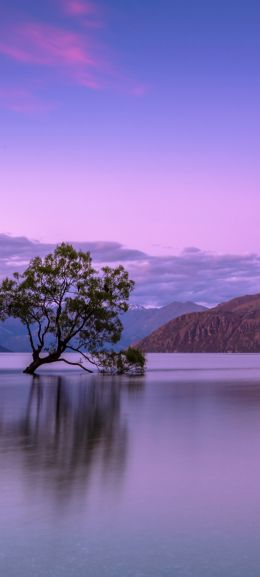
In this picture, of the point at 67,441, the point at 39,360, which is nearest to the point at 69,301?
the point at 39,360

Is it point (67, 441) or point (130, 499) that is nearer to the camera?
point (130, 499)

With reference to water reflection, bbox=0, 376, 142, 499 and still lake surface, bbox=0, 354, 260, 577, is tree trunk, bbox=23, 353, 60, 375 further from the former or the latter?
still lake surface, bbox=0, 354, 260, 577

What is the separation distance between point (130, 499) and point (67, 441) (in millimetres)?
10659

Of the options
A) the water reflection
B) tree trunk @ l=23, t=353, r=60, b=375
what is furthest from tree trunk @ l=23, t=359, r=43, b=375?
the water reflection

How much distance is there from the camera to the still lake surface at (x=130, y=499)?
10.9 metres

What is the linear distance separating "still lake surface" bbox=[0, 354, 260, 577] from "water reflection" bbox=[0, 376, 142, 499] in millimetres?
50

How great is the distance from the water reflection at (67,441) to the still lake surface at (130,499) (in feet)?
0.16

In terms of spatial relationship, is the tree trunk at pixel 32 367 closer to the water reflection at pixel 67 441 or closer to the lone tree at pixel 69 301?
the lone tree at pixel 69 301

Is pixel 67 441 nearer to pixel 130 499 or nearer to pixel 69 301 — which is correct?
pixel 130 499

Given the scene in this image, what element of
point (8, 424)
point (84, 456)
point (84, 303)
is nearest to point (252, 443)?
point (84, 456)

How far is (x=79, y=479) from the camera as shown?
17.3 m

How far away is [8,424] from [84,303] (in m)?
50.6

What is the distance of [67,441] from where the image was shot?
83.8 ft

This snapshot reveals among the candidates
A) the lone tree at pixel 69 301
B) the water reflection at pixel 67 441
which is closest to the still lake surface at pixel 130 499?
the water reflection at pixel 67 441
